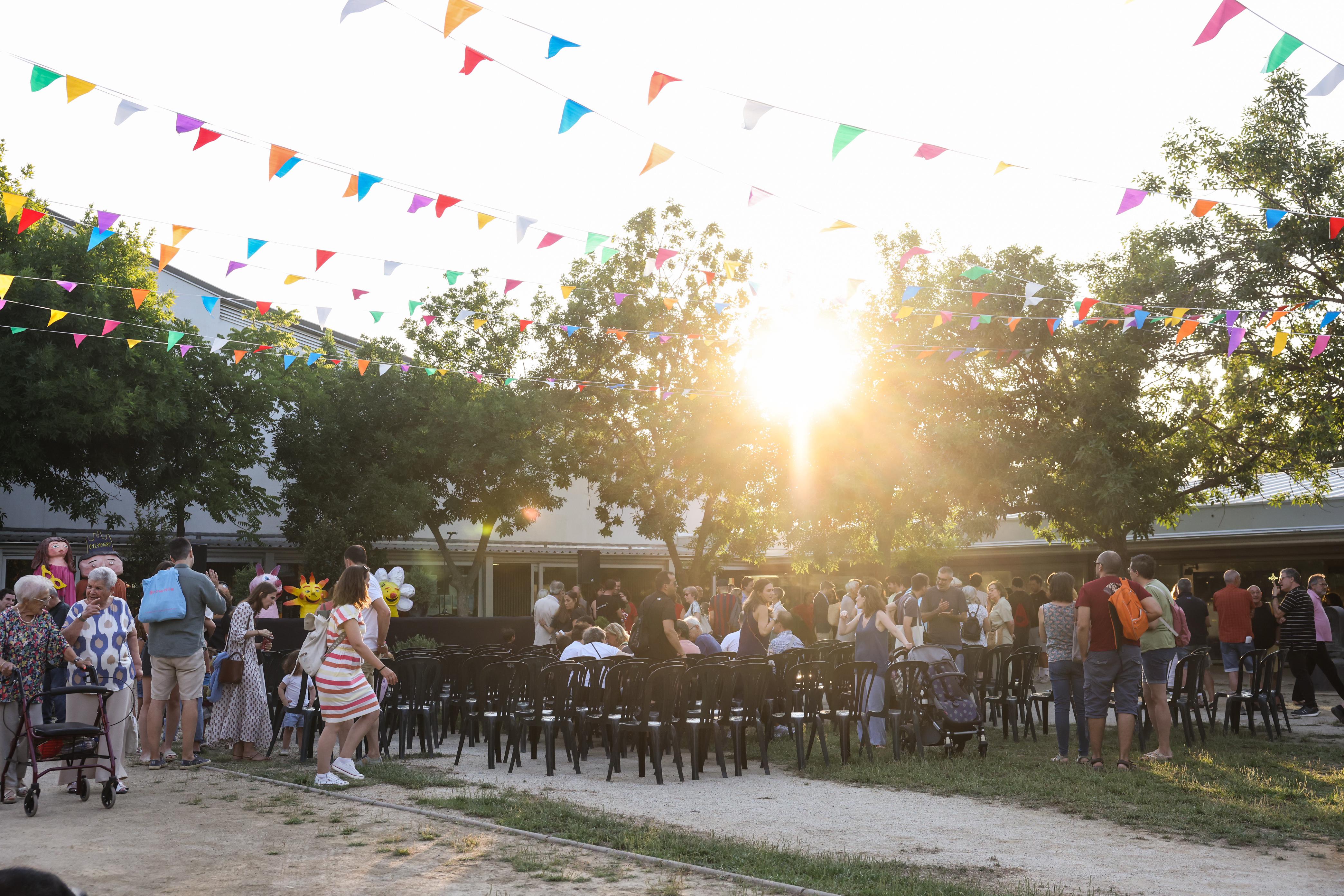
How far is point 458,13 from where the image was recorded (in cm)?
538

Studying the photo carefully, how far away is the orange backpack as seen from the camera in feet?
25.5

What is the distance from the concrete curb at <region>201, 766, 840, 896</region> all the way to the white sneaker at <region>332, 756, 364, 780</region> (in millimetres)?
197

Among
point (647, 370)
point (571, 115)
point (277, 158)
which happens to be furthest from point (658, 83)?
point (647, 370)

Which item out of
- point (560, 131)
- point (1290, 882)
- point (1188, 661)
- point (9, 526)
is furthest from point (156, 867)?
point (9, 526)

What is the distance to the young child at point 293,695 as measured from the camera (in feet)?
28.7

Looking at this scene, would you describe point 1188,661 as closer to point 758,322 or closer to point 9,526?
point 758,322

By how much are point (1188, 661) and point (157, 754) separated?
28.5 feet

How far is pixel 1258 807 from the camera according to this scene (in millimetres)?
6258

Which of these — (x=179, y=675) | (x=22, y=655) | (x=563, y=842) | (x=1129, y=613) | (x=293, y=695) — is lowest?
(x=563, y=842)

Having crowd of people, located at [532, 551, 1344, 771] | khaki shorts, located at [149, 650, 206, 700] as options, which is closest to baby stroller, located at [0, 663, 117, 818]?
khaki shorts, located at [149, 650, 206, 700]

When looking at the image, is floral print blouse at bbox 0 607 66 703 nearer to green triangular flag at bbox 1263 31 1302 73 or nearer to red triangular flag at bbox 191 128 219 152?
red triangular flag at bbox 191 128 219 152

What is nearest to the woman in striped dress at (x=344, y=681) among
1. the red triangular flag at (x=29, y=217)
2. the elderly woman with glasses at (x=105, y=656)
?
the elderly woman with glasses at (x=105, y=656)

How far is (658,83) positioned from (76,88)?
12.3 ft

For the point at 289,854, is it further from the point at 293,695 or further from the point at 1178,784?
the point at 1178,784
